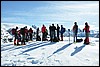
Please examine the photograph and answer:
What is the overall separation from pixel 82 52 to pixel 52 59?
2.50 metres

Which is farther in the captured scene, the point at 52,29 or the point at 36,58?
the point at 52,29

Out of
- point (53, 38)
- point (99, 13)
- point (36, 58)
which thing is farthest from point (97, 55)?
point (53, 38)

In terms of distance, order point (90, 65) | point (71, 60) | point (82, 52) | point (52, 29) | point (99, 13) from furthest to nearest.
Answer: point (52, 29) → point (82, 52) → point (99, 13) → point (71, 60) → point (90, 65)

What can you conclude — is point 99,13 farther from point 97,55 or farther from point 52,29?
point 52,29

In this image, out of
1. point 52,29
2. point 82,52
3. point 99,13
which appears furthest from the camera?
point 52,29

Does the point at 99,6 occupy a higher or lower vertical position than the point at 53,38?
higher

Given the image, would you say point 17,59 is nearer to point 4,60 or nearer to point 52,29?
point 4,60

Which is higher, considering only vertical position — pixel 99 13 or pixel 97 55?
pixel 99 13

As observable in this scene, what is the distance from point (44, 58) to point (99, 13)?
139 inches

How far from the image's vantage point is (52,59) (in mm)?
12758

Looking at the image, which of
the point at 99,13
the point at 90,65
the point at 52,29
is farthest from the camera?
the point at 52,29

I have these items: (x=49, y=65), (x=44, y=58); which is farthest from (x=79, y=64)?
(x=44, y=58)

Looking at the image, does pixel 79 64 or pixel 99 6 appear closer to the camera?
pixel 79 64

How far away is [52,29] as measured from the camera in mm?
24062
